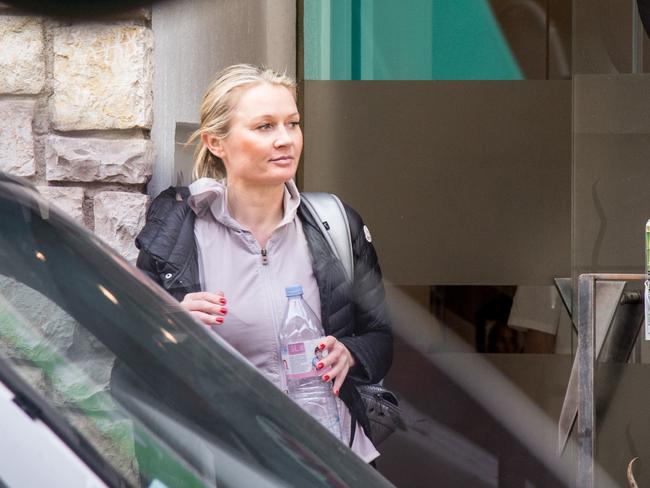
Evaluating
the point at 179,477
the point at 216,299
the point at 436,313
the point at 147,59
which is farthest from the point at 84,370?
the point at 436,313

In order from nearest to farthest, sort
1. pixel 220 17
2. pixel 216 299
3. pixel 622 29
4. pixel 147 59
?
pixel 216 299
pixel 147 59
pixel 220 17
pixel 622 29

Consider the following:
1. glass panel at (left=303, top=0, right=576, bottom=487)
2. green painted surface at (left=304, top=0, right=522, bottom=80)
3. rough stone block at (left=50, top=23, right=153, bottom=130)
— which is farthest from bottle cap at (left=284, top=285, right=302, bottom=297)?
green painted surface at (left=304, top=0, right=522, bottom=80)

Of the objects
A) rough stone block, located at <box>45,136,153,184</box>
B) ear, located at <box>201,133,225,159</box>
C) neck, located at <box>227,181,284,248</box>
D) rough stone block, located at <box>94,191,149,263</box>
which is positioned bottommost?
rough stone block, located at <box>94,191,149,263</box>

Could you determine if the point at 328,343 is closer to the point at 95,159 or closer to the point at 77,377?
the point at 95,159

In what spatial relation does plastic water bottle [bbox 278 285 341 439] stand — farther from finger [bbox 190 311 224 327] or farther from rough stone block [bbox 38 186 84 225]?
rough stone block [bbox 38 186 84 225]

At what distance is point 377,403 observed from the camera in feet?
9.73

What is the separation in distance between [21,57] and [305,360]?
162 centimetres

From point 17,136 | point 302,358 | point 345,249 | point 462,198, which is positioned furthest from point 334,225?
point 462,198

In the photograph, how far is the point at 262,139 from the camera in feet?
9.72

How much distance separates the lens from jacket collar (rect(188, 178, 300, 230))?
289 centimetres

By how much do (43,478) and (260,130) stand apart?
189 centimetres

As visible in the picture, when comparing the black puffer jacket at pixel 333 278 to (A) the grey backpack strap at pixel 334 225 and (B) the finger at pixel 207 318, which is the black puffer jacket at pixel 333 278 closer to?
(A) the grey backpack strap at pixel 334 225

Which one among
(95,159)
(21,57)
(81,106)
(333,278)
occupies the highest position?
(21,57)

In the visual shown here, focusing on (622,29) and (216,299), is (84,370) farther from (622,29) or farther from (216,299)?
(622,29)
